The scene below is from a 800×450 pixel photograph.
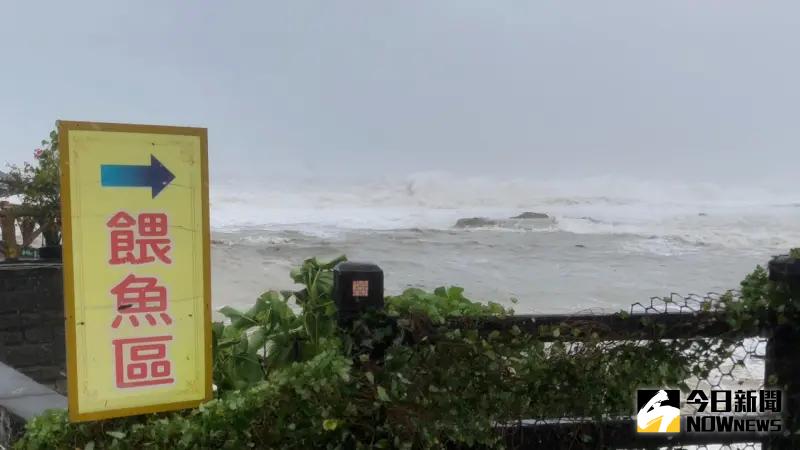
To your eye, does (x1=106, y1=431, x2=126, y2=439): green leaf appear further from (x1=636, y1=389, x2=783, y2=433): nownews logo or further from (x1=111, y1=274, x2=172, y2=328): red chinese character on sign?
(x1=636, y1=389, x2=783, y2=433): nownews logo

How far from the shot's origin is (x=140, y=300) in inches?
87.4

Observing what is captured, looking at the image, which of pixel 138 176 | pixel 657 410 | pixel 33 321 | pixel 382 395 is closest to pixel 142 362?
pixel 138 176

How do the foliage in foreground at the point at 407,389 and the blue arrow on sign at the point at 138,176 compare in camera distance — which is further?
the foliage in foreground at the point at 407,389

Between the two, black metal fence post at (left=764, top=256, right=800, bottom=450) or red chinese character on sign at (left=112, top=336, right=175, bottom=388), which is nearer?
red chinese character on sign at (left=112, top=336, right=175, bottom=388)

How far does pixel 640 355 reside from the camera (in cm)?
260

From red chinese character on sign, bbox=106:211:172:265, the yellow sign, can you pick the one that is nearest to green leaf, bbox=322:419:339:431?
the yellow sign

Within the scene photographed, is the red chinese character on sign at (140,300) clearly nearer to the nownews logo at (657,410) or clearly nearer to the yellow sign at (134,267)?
the yellow sign at (134,267)

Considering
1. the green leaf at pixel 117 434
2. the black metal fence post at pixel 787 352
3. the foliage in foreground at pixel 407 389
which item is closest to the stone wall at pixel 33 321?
the foliage in foreground at pixel 407 389

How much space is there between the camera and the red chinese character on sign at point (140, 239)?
2182mm

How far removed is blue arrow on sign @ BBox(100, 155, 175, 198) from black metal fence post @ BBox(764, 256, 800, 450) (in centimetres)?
235

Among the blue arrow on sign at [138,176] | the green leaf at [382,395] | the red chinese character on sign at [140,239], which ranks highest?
the blue arrow on sign at [138,176]

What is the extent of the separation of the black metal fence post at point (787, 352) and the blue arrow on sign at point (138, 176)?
7.71ft

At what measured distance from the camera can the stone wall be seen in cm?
520

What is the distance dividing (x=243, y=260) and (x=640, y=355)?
12.4 meters
